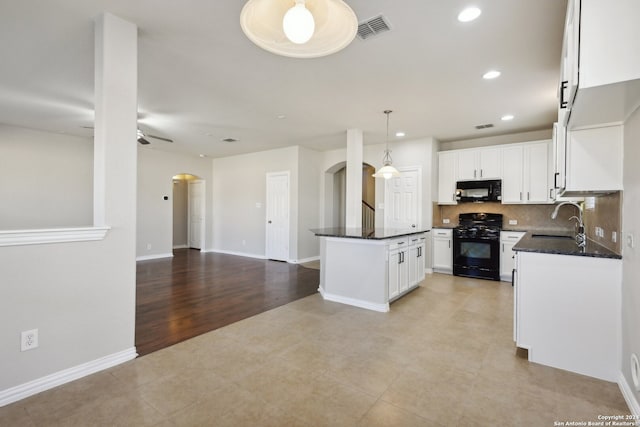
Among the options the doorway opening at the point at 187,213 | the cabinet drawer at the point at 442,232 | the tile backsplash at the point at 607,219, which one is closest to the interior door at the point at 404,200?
the cabinet drawer at the point at 442,232

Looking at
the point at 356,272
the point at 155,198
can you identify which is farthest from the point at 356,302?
the point at 155,198

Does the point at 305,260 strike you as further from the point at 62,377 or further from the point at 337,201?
the point at 62,377

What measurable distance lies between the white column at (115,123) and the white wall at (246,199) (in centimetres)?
Result: 474

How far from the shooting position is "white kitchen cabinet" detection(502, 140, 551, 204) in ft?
17.0

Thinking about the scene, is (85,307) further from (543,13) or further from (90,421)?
(543,13)

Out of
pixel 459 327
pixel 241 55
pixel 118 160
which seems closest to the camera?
pixel 118 160

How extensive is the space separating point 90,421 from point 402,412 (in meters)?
1.83

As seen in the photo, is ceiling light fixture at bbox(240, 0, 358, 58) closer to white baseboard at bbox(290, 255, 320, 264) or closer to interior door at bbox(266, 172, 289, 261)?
interior door at bbox(266, 172, 289, 261)

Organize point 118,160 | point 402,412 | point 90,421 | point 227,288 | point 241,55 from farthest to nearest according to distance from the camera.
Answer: point 227,288 → point 241,55 → point 118,160 → point 402,412 → point 90,421

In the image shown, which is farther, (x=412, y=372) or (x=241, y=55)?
(x=241, y=55)

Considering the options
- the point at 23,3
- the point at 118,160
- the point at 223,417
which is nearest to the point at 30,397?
the point at 223,417

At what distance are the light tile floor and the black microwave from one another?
3098 mm

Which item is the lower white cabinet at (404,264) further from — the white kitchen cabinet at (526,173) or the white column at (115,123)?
the white column at (115,123)

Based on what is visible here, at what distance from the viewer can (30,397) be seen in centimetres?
197
